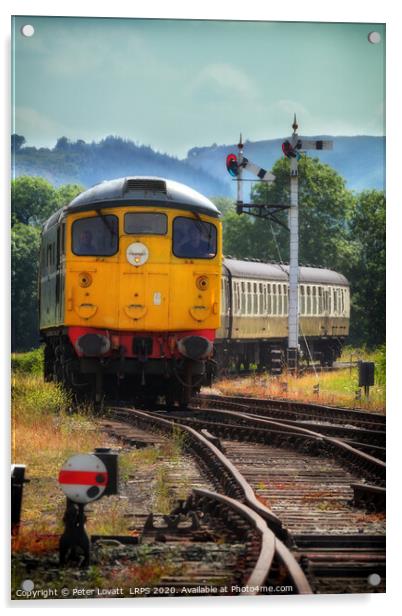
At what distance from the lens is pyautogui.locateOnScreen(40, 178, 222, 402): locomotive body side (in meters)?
11.4

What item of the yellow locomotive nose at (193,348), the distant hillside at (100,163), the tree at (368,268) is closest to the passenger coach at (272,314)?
the tree at (368,268)

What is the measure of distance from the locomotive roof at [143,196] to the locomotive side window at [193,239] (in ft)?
1.07

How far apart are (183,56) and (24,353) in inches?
111

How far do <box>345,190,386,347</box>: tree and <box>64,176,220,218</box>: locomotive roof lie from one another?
1475mm

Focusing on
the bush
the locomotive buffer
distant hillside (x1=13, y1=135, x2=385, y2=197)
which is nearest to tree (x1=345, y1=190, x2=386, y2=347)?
the bush

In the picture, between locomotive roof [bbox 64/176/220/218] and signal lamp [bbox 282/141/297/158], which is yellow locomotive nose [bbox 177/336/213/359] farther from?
signal lamp [bbox 282/141/297/158]

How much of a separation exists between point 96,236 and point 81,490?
3604mm

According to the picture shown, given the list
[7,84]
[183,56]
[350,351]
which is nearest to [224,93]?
[183,56]

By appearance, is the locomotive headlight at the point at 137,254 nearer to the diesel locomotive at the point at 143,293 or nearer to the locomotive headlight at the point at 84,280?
the diesel locomotive at the point at 143,293

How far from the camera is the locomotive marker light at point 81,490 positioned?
8.84m

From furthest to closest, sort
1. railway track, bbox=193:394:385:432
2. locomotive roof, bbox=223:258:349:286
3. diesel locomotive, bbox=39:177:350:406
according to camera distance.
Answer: diesel locomotive, bbox=39:177:350:406 → locomotive roof, bbox=223:258:349:286 → railway track, bbox=193:394:385:432

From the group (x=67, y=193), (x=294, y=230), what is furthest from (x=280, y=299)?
(x=67, y=193)

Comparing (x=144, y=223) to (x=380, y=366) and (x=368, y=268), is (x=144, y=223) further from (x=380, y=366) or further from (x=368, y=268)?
(x=380, y=366)

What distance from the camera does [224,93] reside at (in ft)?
32.8
